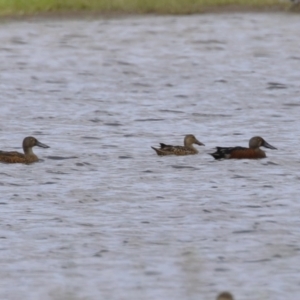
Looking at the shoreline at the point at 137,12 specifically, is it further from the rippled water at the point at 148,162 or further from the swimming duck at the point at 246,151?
the swimming duck at the point at 246,151

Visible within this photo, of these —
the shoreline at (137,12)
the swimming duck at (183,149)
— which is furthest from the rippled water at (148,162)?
the shoreline at (137,12)

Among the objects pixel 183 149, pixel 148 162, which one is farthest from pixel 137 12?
pixel 148 162

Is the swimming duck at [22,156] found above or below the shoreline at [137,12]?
below

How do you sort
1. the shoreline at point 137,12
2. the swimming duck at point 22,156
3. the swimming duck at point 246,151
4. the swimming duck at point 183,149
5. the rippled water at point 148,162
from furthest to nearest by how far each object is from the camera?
the shoreline at point 137,12 < the swimming duck at point 183,149 < the swimming duck at point 22,156 < the swimming duck at point 246,151 < the rippled water at point 148,162

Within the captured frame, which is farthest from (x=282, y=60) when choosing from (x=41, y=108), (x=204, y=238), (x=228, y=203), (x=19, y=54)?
(x=204, y=238)

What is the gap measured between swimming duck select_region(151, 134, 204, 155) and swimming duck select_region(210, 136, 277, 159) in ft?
1.43

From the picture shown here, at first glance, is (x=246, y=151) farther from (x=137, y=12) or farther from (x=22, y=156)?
(x=137, y=12)

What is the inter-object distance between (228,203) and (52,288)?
128 inches


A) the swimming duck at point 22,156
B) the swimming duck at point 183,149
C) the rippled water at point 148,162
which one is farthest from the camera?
the swimming duck at point 183,149

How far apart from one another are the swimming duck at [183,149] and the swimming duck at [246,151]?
1.43 ft

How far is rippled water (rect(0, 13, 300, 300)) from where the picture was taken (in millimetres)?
9102

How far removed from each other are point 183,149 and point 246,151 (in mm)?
679

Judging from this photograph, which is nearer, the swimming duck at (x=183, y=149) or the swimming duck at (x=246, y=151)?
the swimming duck at (x=246, y=151)

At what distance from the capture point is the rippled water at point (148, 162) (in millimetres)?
9102
